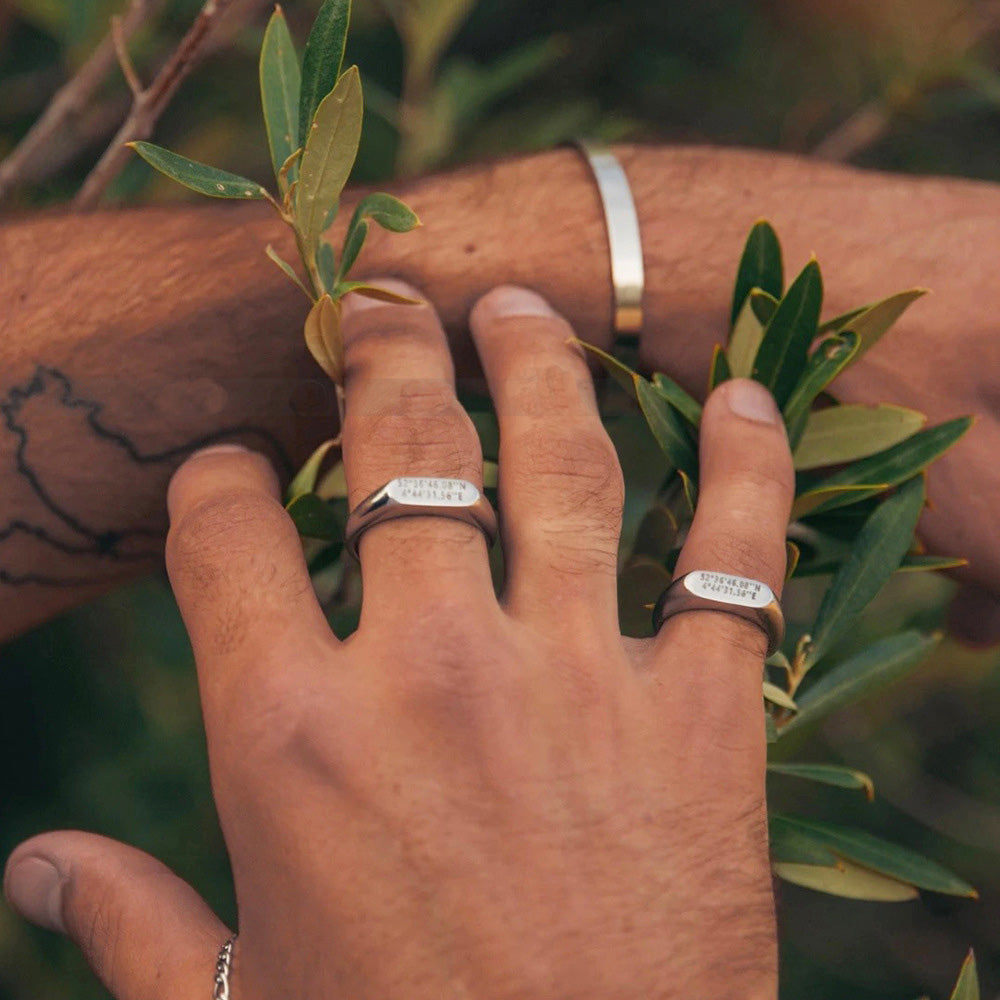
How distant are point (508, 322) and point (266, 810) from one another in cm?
50

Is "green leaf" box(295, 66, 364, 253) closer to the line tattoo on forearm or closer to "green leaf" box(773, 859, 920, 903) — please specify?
the line tattoo on forearm

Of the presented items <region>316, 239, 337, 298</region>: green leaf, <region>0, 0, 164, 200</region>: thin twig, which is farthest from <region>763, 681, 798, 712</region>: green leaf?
<region>0, 0, 164, 200</region>: thin twig

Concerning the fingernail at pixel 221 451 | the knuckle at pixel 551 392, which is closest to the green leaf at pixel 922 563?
the knuckle at pixel 551 392

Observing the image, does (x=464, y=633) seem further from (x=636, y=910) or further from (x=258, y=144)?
(x=258, y=144)

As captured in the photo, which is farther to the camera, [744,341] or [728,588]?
[744,341]

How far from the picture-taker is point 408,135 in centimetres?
168

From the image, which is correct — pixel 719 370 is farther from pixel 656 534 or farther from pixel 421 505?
pixel 421 505

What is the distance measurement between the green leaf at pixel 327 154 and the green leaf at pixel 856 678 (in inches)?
24.3

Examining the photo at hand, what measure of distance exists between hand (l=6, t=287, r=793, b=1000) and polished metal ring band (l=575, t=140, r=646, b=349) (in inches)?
8.9

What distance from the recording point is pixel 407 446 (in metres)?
0.88

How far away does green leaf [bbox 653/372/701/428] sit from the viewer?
966 mm

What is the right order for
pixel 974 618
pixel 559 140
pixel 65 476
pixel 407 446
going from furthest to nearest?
pixel 559 140
pixel 974 618
pixel 65 476
pixel 407 446

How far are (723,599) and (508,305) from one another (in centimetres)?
38

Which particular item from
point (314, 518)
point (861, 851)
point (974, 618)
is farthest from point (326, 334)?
point (974, 618)
